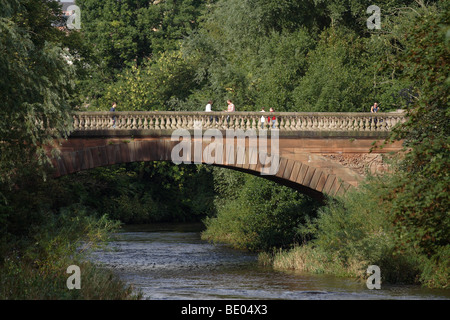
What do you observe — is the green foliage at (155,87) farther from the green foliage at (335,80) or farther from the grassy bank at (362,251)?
the grassy bank at (362,251)

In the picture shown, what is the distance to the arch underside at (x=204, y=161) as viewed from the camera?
2655cm

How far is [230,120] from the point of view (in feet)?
90.6

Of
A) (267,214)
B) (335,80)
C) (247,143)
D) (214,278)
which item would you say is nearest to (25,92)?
(214,278)

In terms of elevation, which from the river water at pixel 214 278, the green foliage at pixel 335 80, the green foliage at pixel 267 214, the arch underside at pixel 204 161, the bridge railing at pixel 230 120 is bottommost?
the river water at pixel 214 278

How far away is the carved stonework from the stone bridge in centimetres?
3

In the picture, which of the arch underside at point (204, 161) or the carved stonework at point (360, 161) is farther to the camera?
the carved stonework at point (360, 161)

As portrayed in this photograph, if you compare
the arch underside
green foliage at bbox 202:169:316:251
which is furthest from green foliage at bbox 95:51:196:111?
the arch underside

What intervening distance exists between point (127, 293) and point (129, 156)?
961 centimetres

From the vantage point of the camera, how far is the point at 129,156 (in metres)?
27.2

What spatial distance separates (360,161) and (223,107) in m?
11.5

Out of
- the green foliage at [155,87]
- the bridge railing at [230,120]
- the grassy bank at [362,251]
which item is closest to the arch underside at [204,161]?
the bridge railing at [230,120]

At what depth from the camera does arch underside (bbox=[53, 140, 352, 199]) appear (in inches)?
1045
